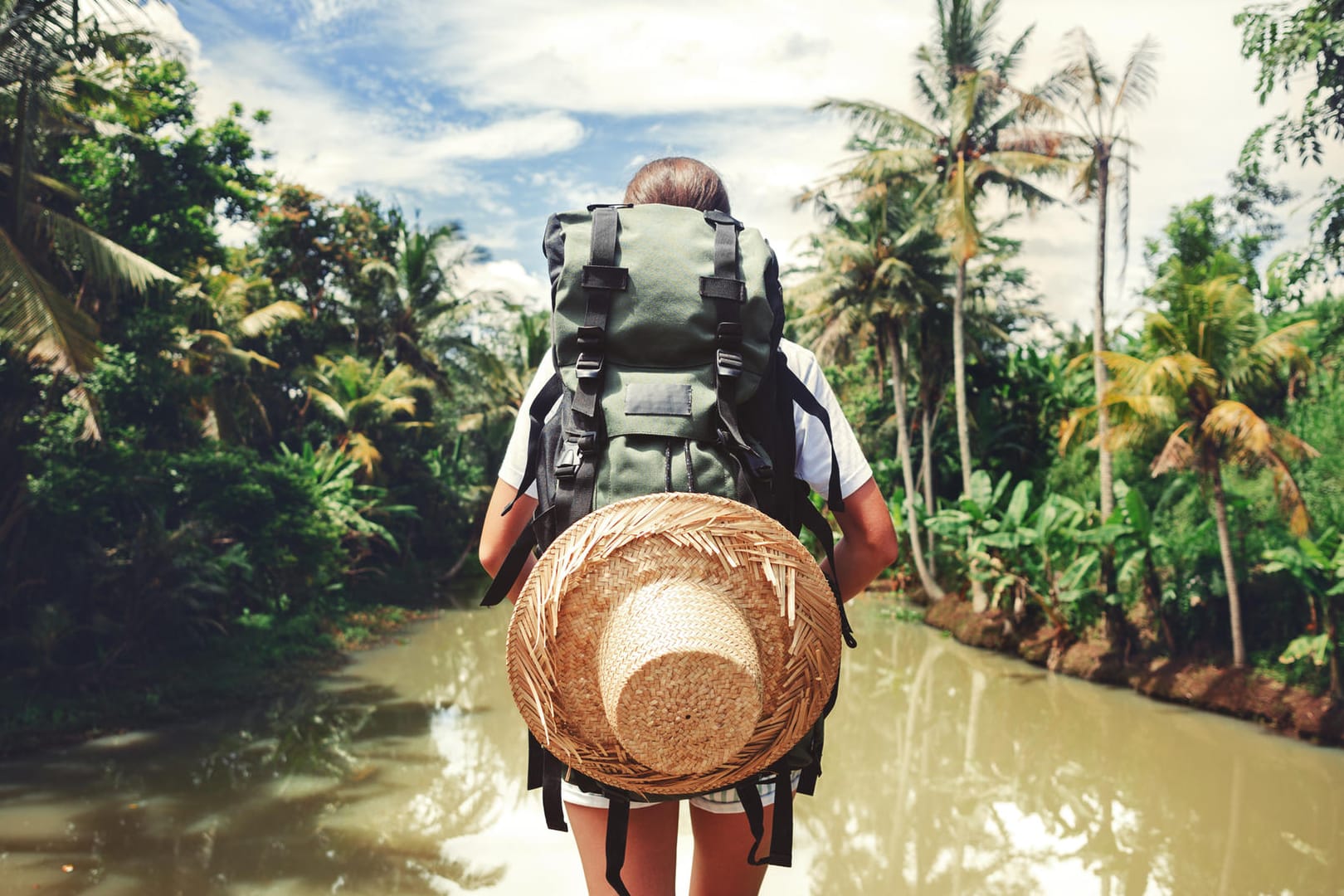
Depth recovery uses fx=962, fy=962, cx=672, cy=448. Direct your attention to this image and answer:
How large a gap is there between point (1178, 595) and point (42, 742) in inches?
451

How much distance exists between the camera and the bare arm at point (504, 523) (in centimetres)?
152

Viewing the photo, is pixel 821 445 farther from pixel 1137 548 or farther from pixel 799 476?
pixel 1137 548

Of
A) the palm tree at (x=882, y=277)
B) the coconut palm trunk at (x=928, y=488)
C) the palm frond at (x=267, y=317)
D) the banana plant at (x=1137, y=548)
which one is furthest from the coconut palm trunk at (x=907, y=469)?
the palm frond at (x=267, y=317)

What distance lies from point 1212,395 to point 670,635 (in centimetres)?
1006

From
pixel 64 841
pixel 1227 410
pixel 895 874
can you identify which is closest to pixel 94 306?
pixel 64 841

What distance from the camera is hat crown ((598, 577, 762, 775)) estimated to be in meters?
1.17

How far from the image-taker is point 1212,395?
9625 millimetres

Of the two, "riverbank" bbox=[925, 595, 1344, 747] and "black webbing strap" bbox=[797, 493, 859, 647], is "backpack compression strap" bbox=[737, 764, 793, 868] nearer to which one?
"black webbing strap" bbox=[797, 493, 859, 647]

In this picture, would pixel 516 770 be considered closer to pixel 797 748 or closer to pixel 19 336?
pixel 19 336

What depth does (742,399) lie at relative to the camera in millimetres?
1355

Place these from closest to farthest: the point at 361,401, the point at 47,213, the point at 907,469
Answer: the point at 47,213
the point at 361,401
the point at 907,469

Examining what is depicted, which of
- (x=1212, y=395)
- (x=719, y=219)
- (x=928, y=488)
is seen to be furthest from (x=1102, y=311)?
(x=719, y=219)

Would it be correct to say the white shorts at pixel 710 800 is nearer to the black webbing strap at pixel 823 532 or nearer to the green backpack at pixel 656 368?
the green backpack at pixel 656 368

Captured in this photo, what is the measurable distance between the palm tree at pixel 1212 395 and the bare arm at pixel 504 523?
365 inches
